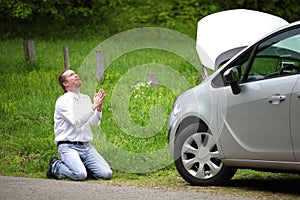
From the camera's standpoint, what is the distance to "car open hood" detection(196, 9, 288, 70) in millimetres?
11789

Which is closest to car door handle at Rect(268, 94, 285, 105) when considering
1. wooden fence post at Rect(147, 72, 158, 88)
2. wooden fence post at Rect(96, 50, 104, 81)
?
wooden fence post at Rect(147, 72, 158, 88)

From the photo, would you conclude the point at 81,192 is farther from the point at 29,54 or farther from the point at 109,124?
the point at 29,54

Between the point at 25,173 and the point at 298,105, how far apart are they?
4.06 m

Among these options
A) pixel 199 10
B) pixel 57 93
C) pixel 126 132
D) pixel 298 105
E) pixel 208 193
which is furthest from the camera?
pixel 199 10

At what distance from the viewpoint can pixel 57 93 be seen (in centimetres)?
1727

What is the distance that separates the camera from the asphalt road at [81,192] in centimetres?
871

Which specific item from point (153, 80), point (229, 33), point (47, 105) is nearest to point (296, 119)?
point (229, 33)

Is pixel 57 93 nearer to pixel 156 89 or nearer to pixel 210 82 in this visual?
pixel 156 89

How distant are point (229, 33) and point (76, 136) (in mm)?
3050

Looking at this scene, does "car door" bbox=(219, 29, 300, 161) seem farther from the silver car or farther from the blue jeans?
the blue jeans

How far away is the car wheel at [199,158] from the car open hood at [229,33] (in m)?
1.99

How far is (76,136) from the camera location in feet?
34.0

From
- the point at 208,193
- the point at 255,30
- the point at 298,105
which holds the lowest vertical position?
the point at 208,193

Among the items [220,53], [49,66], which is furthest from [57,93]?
[220,53]
